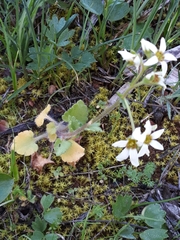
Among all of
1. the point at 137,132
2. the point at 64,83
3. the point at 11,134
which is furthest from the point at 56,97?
the point at 137,132

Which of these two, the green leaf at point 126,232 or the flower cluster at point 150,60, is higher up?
the flower cluster at point 150,60

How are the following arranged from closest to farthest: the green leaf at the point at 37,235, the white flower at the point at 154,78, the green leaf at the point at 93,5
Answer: the white flower at the point at 154,78, the green leaf at the point at 37,235, the green leaf at the point at 93,5

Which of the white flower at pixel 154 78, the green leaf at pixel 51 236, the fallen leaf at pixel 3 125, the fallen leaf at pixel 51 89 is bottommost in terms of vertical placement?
the green leaf at pixel 51 236

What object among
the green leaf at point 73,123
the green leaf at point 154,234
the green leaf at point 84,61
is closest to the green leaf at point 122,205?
the green leaf at point 154,234

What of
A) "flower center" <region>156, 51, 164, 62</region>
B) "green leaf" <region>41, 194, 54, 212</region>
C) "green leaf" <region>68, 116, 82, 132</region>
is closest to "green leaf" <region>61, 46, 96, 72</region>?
"green leaf" <region>68, 116, 82, 132</region>

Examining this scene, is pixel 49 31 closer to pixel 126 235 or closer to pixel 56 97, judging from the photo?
pixel 56 97

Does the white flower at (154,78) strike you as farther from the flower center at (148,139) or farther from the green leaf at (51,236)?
the green leaf at (51,236)

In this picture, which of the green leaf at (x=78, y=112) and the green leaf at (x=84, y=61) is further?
the green leaf at (x=84, y=61)
